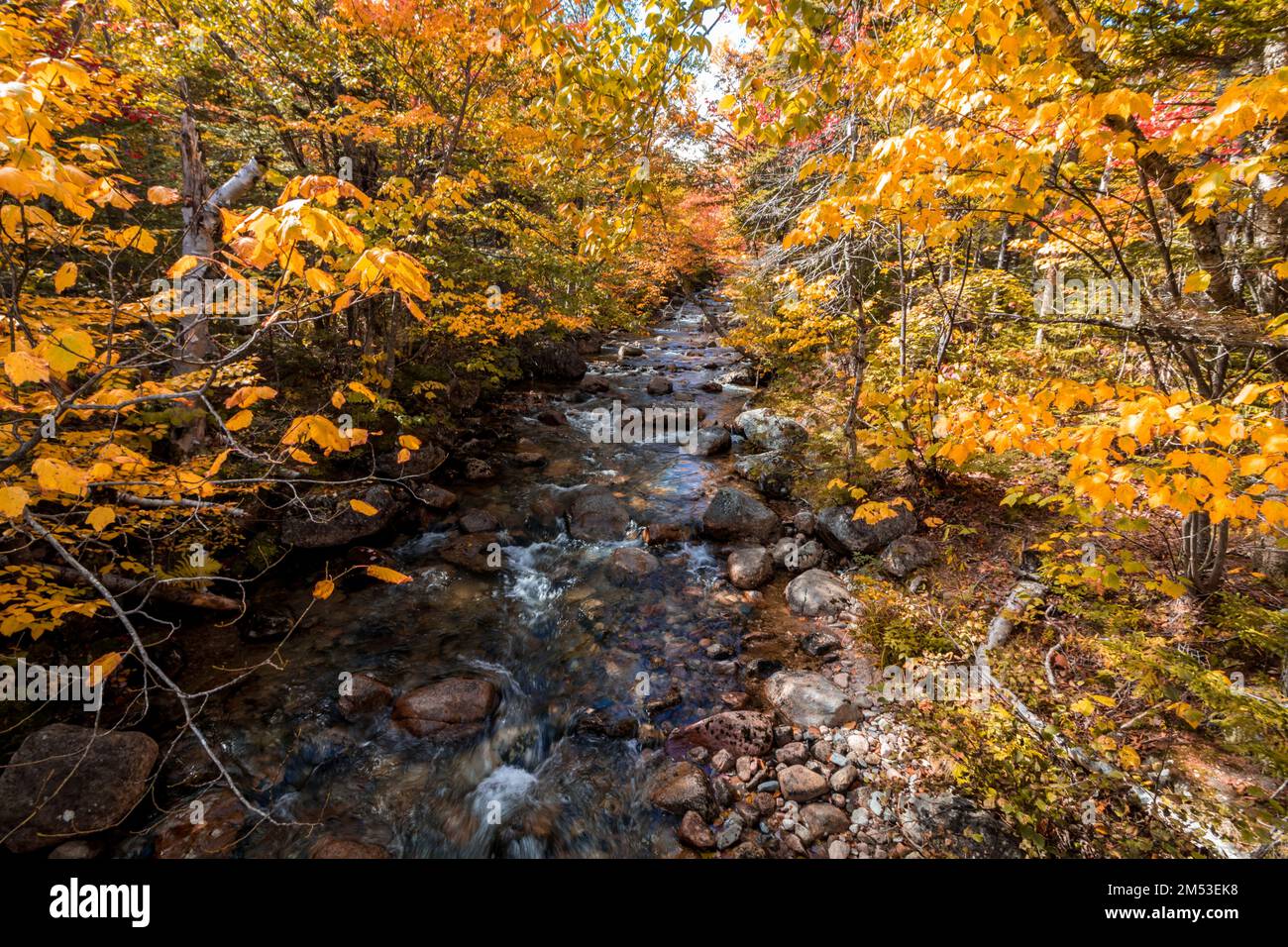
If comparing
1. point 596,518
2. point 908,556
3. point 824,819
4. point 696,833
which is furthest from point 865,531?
point 696,833

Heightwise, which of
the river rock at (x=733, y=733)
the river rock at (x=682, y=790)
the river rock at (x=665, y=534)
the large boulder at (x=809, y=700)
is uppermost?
the river rock at (x=665, y=534)

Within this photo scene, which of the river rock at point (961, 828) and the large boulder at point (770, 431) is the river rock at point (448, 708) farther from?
the large boulder at point (770, 431)

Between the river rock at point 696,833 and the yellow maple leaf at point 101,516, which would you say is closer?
the yellow maple leaf at point 101,516

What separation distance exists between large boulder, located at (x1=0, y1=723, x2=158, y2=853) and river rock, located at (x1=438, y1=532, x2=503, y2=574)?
398cm

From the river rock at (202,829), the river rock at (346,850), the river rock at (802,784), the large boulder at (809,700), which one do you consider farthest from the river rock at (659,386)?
the river rock at (202,829)

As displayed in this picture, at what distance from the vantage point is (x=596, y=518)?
9.01 meters

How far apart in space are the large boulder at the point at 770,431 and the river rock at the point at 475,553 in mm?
6175

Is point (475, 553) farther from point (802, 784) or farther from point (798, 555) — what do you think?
point (802, 784)

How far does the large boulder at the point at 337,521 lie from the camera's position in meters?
7.43

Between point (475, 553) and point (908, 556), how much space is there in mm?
6432

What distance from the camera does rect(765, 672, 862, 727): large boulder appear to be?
4867 millimetres

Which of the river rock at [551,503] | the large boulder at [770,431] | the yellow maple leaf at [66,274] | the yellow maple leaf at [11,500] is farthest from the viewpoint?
the large boulder at [770,431]

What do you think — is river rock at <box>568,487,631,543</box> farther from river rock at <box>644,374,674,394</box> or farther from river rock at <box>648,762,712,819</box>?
river rock at <box>644,374,674,394</box>
